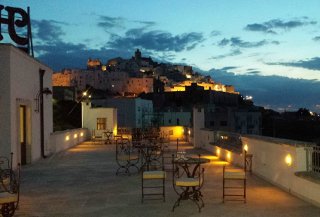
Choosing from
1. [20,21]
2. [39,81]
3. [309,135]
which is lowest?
[309,135]

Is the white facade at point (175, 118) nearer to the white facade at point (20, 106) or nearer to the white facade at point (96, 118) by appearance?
the white facade at point (96, 118)

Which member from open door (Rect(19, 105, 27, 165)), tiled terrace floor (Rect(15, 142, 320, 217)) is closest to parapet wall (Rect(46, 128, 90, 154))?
open door (Rect(19, 105, 27, 165))

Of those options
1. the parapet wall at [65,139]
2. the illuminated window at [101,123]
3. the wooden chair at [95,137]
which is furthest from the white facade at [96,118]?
the parapet wall at [65,139]

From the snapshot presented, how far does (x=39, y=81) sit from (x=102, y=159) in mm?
4160

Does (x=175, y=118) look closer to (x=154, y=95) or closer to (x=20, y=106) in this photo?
(x=154, y=95)

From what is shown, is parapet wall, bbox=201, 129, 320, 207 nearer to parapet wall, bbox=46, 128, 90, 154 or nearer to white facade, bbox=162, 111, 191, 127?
parapet wall, bbox=46, 128, 90, 154

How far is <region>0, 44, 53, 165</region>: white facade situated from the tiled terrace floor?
5.07ft

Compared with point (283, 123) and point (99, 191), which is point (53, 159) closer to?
point (99, 191)

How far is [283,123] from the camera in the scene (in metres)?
99.6

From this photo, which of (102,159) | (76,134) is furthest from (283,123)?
(102,159)

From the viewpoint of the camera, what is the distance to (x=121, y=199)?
885 cm

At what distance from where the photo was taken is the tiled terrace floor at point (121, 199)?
7.60 meters

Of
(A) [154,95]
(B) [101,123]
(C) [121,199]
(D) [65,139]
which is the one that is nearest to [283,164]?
(C) [121,199]

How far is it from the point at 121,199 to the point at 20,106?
7.95 metres
